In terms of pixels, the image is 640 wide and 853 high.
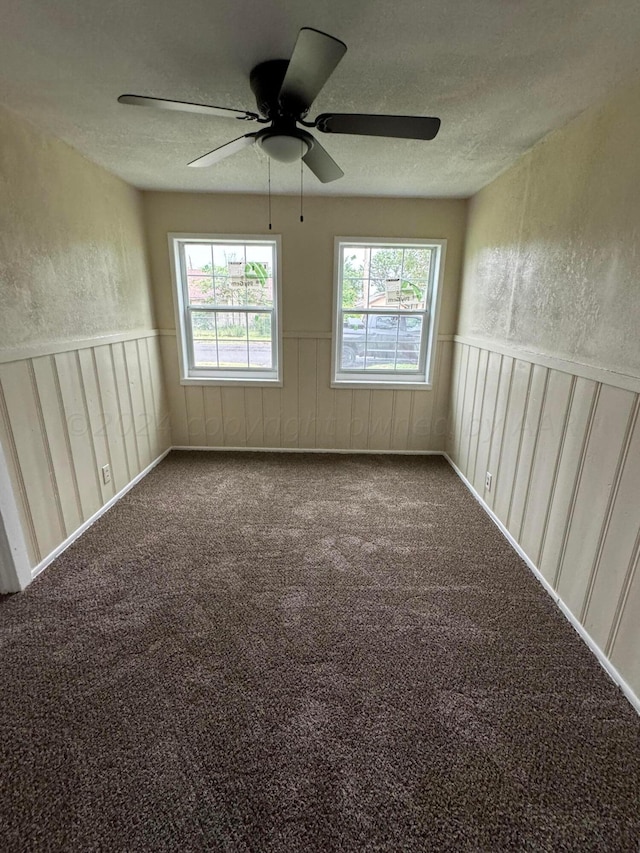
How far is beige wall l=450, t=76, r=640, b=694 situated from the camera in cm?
146

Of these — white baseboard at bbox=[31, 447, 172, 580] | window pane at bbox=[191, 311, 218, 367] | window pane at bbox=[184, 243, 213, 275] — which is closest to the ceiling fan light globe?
window pane at bbox=[184, 243, 213, 275]

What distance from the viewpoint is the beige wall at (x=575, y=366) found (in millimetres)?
1455

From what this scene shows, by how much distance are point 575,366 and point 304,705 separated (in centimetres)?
189

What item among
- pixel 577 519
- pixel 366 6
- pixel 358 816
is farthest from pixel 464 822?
pixel 366 6

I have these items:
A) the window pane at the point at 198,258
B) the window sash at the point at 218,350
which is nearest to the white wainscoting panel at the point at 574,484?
the window sash at the point at 218,350

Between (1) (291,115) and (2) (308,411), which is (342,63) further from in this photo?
(2) (308,411)

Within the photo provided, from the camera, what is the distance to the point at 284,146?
154cm

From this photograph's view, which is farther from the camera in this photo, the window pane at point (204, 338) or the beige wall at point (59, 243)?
the window pane at point (204, 338)

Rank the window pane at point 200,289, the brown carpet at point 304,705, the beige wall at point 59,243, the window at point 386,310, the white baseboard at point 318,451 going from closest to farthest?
1. the brown carpet at point 304,705
2. the beige wall at point 59,243
3. the window at point 386,310
4. the window pane at point 200,289
5. the white baseboard at point 318,451

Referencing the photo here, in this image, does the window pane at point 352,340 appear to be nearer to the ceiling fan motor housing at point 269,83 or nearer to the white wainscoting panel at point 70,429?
the white wainscoting panel at point 70,429

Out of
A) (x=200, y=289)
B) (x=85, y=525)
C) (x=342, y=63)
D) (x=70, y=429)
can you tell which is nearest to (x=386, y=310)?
(x=200, y=289)

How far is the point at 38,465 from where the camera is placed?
1.98m

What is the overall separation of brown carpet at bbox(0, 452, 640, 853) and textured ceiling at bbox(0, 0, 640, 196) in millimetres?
2314

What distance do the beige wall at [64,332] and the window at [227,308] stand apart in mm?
461
